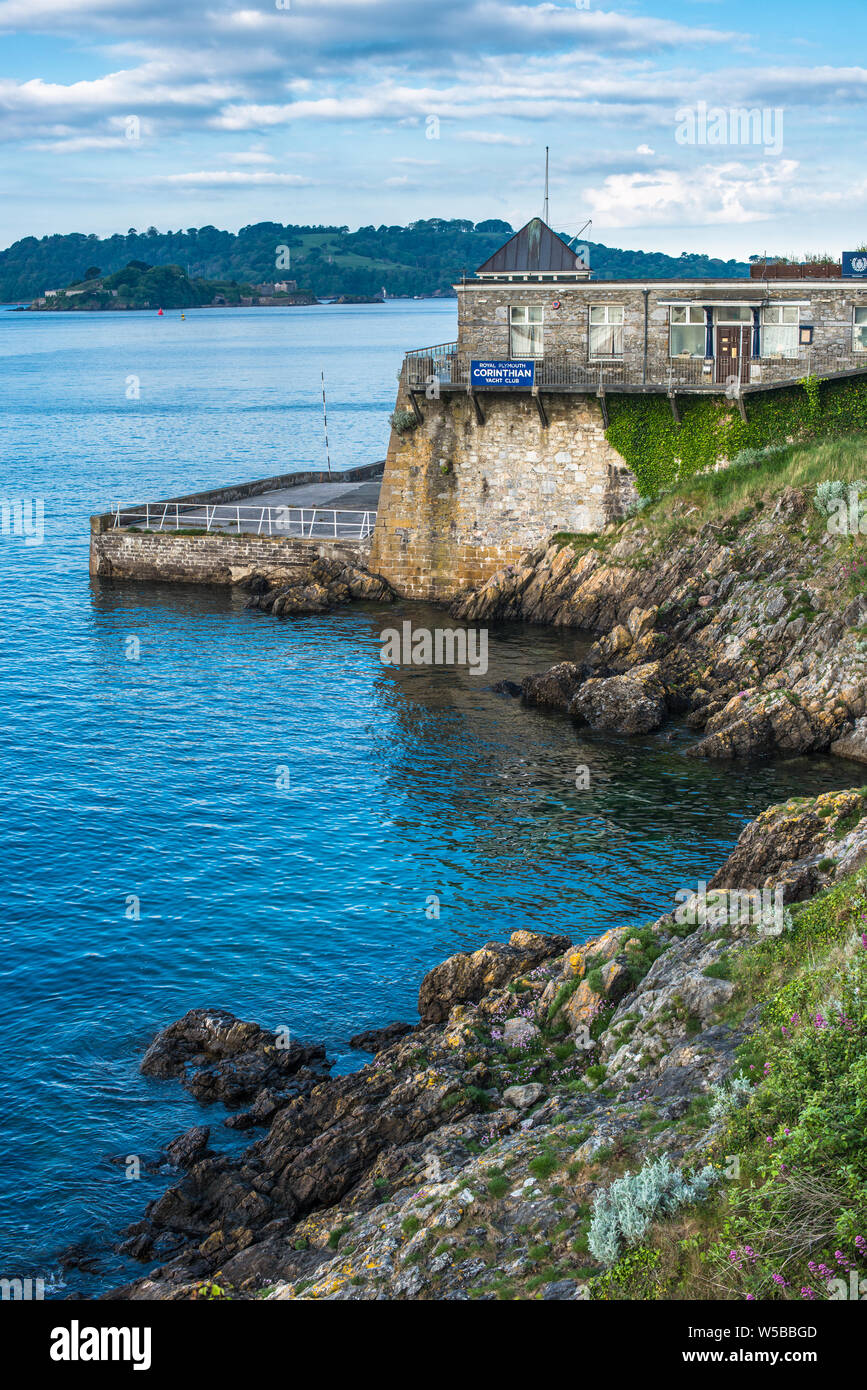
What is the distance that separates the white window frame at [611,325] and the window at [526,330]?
85.1 inches

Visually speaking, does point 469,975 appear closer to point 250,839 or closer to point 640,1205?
point 250,839

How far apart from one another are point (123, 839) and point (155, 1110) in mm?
12293

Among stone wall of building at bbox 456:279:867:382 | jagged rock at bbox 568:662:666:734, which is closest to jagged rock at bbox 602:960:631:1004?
jagged rock at bbox 568:662:666:734

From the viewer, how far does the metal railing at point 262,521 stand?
5953 centimetres

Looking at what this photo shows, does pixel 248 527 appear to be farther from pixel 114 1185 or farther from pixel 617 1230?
pixel 617 1230

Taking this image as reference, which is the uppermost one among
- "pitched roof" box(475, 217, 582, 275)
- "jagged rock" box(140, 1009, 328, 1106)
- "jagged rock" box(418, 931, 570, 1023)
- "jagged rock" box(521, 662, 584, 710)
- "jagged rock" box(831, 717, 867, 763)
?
"pitched roof" box(475, 217, 582, 275)

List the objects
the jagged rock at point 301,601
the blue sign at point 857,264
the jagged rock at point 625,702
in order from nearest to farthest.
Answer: the jagged rock at point 625,702
the blue sign at point 857,264
the jagged rock at point 301,601

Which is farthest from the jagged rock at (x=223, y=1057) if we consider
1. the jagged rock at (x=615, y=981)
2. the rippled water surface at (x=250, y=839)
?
the jagged rock at (x=615, y=981)

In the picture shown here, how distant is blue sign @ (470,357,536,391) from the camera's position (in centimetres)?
5306

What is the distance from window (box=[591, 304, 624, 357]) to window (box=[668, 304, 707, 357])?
2.16 metres

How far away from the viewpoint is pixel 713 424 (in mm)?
51344

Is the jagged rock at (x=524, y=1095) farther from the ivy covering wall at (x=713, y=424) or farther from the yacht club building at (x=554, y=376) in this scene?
the yacht club building at (x=554, y=376)

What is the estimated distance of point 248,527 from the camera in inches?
2409

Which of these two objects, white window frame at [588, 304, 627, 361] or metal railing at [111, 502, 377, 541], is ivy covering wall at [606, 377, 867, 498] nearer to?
white window frame at [588, 304, 627, 361]
